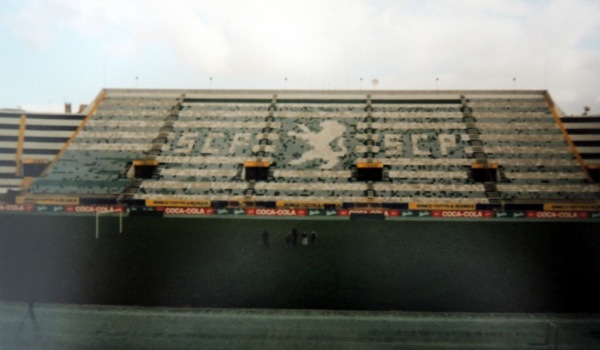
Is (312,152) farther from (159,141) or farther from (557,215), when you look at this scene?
(557,215)

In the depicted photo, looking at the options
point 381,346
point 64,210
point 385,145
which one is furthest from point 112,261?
point 385,145

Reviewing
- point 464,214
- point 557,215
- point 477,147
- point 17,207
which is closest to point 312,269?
point 464,214

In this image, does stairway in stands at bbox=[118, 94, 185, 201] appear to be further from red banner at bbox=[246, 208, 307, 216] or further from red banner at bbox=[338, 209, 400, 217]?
red banner at bbox=[338, 209, 400, 217]

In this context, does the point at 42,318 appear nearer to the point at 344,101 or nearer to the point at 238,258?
the point at 238,258

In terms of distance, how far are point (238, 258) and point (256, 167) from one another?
36054mm

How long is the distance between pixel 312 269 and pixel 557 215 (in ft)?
124

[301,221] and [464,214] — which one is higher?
[301,221]

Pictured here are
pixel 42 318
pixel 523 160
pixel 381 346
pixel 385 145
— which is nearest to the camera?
pixel 381 346

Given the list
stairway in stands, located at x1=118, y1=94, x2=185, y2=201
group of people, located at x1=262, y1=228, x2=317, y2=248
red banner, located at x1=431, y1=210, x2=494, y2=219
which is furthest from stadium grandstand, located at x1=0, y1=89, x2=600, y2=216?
group of people, located at x1=262, y1=228, x2=317, y2=248

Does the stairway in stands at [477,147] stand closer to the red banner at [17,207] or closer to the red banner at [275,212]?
the red banner at [275,212]

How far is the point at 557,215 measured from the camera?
2009 inches

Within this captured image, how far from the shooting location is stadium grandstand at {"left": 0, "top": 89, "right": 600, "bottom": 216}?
56344 mm

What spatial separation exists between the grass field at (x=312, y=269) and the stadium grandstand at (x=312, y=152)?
17.9 m

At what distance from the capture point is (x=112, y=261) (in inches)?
967
